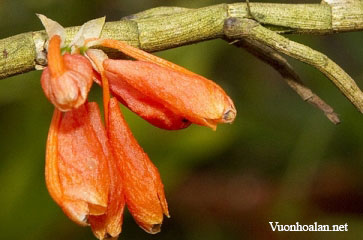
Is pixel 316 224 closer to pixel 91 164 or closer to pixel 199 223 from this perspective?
pixel 199 223

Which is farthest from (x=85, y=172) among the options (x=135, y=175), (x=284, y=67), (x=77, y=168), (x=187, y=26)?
(x=284, y=67)

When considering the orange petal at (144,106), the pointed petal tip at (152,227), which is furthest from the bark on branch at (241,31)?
the pointed petal tip at (152,227)

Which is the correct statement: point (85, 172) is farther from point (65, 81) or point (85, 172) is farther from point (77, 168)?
point (65, 81)

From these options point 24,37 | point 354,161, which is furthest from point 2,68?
point 354,161

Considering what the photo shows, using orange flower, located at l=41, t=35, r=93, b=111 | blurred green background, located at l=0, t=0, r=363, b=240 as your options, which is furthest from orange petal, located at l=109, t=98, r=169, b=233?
blurred green background, located at l=0, t=0, r=363, b=240

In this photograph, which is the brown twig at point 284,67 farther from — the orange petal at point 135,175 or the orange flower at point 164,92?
the orange petal at point 135,175

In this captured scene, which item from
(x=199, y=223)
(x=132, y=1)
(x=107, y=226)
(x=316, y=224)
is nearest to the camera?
(x=107, y=226)

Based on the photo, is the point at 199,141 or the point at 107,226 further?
the point at 199,141
